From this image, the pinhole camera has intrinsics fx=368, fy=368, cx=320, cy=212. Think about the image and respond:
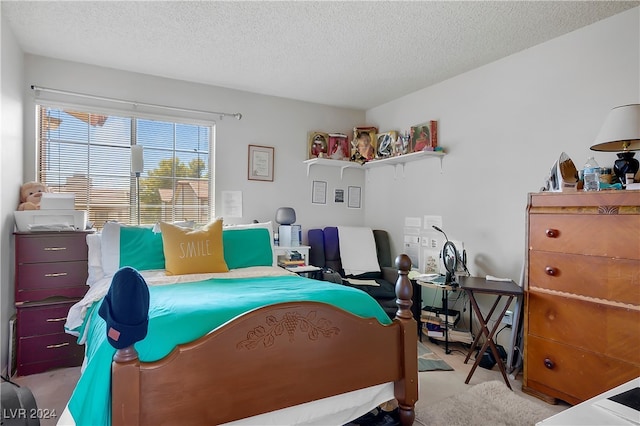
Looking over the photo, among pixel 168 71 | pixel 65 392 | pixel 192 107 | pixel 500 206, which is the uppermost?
pixel 168 71

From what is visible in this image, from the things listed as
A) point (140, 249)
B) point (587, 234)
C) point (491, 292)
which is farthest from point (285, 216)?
point (587, 234)

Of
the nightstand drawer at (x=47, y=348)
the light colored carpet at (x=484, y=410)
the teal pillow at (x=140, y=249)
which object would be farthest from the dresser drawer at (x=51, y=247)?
the light colored carpet at (x=484, y=410)

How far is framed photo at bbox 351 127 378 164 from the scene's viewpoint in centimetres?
441

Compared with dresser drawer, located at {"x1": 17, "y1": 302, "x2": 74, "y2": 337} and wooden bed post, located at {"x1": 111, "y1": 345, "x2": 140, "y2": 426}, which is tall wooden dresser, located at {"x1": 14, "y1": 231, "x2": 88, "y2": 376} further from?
wooden bed post, located at {"x1": 111, "y1": 345, "x2": 140, "y2": 426}

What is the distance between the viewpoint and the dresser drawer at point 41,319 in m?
2.63

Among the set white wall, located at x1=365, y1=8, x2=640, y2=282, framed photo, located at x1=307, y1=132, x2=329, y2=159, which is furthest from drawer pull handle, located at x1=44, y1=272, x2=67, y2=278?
white wall, located at x1=365, y1=8, x2=640, y2=282

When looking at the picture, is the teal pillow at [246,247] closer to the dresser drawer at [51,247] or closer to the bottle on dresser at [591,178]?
the dresser drawer at [51,247]

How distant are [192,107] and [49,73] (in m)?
1.18

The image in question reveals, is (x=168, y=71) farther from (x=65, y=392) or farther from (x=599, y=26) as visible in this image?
(x=599, y=26)

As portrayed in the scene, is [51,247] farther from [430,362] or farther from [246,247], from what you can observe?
[430,362]

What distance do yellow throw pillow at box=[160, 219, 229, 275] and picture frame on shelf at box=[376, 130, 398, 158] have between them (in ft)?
7.31

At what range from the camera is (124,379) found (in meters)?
1.33

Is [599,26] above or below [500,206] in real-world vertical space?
above

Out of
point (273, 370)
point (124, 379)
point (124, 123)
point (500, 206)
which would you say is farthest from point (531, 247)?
point (124, 123)
